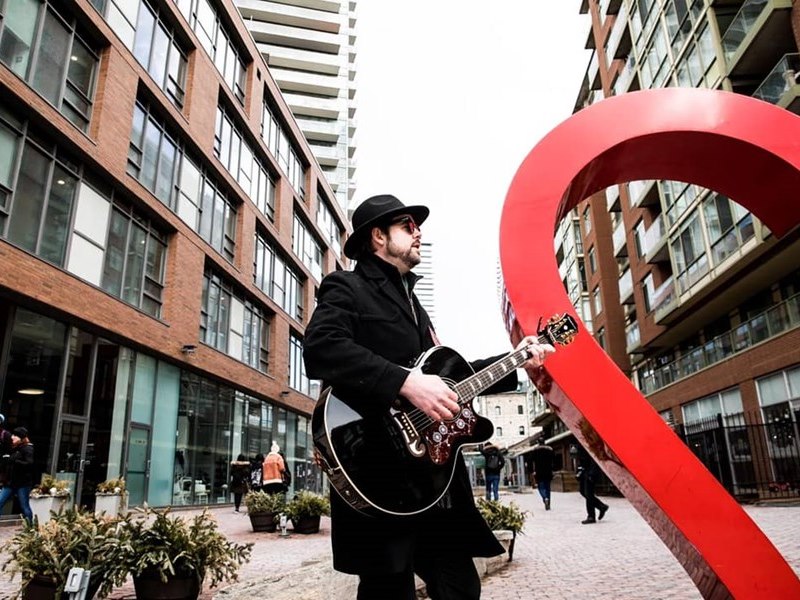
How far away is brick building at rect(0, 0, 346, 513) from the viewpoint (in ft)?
41.3

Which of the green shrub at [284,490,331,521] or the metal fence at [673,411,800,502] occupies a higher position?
the metal fence at [673,411,800,502]

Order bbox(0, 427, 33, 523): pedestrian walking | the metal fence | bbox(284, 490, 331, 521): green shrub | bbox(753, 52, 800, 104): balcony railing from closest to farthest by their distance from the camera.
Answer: bbox(0, 427, 33, 523): pedestrian walking, bbox(284, 490, 331, 521): green shrub, bbox(753, 52, 800, 104): balcony railing, the metal fence

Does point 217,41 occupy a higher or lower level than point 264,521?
higher

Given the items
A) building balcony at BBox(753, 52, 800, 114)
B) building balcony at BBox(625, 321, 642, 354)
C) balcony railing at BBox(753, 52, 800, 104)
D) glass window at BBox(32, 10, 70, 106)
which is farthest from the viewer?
building balcony at BBox(625, 321, 642, 354)

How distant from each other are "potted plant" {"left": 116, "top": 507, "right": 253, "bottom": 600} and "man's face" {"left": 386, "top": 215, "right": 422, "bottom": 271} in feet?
10.5

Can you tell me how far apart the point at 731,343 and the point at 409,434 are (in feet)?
75.4

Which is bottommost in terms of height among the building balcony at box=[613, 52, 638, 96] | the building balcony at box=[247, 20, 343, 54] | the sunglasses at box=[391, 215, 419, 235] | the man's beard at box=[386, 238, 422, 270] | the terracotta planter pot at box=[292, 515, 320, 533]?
the terracotta planter pot at box=[292, 515, 320, 533]

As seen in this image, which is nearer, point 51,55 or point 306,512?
point 306,512

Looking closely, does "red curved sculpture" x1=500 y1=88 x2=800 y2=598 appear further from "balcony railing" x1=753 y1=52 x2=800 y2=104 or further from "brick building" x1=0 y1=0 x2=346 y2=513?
"balcony railing" x1=753 y1=52 x2=800 y2=104

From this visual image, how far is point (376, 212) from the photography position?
2670mm

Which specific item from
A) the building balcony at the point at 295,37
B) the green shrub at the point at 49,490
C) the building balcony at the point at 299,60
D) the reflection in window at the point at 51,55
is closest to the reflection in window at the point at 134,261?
the reflection in window at the point at 51,55

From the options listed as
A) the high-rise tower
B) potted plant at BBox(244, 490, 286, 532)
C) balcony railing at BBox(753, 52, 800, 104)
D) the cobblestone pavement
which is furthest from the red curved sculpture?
the high-rise tower

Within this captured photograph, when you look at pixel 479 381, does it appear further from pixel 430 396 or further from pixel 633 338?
pixel 633 338

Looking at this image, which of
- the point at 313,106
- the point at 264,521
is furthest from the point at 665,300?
the point at 313,106
